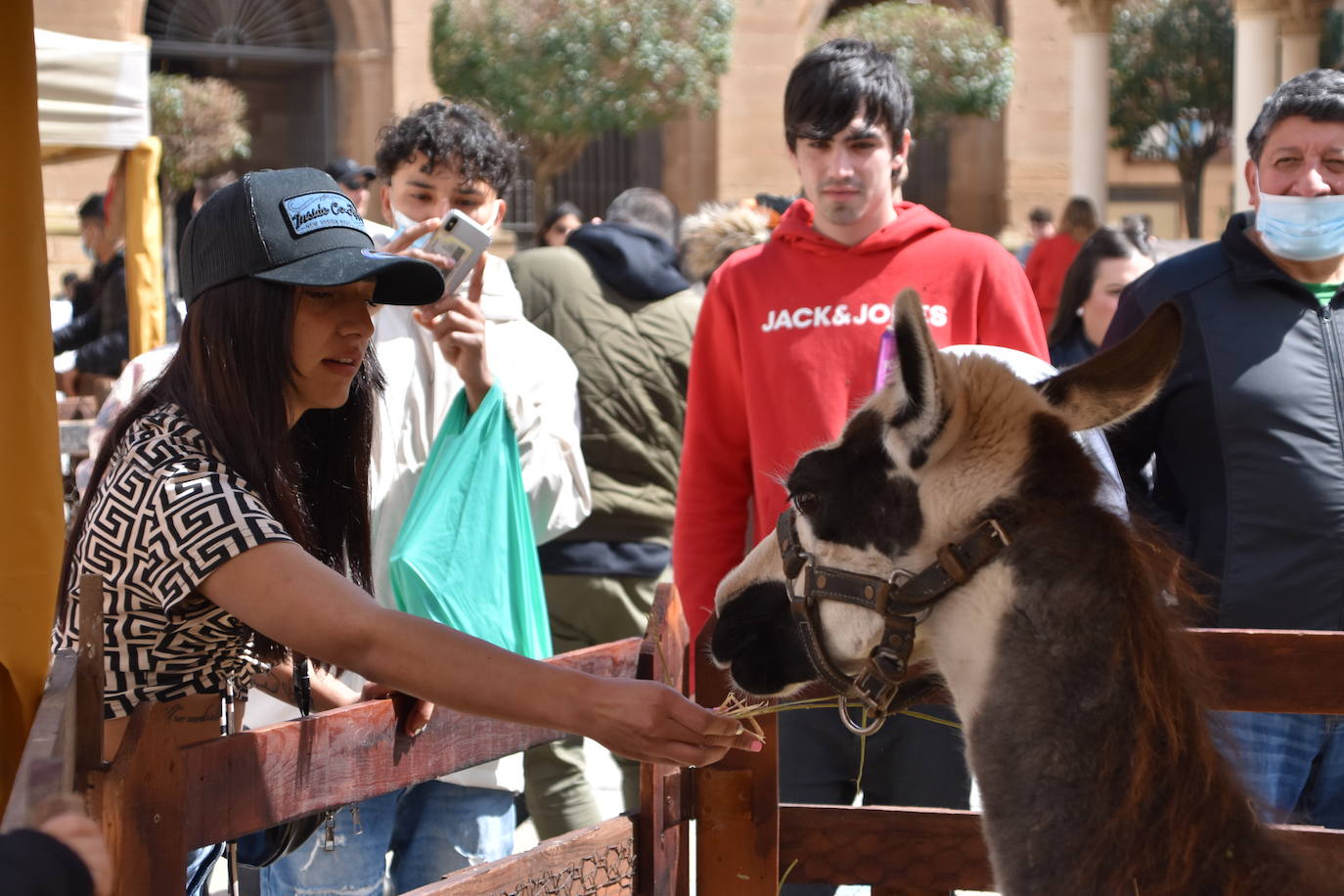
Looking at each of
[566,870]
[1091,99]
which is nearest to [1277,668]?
[566,870]

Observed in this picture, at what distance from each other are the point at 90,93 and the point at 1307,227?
735 centimetres

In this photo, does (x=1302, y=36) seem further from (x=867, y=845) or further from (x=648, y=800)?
(x=648, y=800)

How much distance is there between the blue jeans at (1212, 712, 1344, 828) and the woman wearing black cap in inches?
71.1

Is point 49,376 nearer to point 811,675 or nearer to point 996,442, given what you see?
point 811,675

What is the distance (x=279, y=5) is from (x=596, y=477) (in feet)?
70.6

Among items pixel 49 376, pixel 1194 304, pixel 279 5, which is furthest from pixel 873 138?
pixel 279 5

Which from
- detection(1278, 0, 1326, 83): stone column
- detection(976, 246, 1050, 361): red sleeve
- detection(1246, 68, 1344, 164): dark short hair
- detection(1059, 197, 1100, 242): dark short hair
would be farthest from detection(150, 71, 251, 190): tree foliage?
detection(1246, 68, 1344, 164): dark short hair

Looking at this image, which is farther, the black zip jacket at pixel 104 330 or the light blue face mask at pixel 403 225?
the black zip jacket at pixel 104 330

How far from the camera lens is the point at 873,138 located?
3893 mm

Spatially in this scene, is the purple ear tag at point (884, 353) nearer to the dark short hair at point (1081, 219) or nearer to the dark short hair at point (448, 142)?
the dark short hair at point (448, 142)

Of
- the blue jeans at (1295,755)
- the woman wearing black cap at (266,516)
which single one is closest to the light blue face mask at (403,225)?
the woman wearing black cap at (266,516)

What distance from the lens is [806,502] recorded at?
246cm

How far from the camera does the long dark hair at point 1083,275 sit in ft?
19.4

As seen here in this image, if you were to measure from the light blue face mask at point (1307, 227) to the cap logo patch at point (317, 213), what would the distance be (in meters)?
2.41
